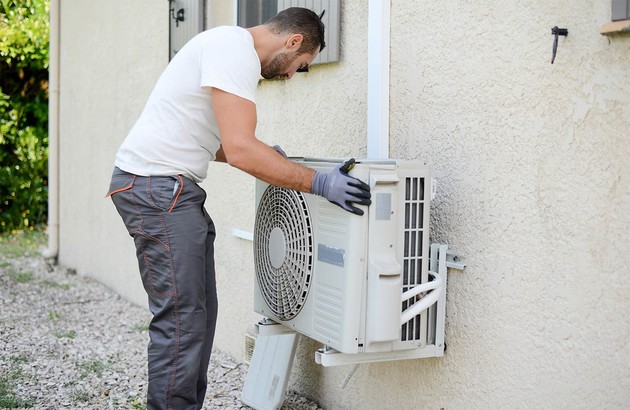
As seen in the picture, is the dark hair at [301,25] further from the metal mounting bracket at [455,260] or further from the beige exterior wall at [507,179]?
the metal mounting bracket at [455,260]

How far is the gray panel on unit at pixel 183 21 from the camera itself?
5035 mm

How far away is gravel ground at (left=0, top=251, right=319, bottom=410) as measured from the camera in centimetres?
405

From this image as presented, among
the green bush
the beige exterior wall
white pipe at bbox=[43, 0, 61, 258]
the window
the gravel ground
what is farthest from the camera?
the green bush

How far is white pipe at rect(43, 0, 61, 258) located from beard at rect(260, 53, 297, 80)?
5.64 metres

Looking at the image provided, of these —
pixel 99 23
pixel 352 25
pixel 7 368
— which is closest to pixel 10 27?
pixel 99 23

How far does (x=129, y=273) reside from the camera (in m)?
6.46

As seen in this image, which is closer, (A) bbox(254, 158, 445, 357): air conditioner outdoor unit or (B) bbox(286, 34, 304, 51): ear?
(A) bbox(254, 158, 445, 357): air conditioner outdoor unit

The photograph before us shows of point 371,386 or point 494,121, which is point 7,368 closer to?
point 371,386

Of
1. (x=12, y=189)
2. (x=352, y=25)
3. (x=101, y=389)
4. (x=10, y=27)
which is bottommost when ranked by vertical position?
(x=101, y=389)

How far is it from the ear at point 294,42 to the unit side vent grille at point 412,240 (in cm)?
72

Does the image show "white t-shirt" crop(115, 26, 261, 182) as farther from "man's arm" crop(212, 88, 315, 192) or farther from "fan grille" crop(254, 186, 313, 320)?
"fan grille" crop(254, 186, 313, 320)

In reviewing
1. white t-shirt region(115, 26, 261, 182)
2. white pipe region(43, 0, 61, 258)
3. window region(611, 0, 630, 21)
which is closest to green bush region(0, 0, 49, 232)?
white pipe region(43, 0, 61, 258)

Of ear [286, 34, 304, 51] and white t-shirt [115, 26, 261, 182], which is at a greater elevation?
ear [286, 34, 304, 51]

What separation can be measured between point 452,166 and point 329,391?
1.35m
